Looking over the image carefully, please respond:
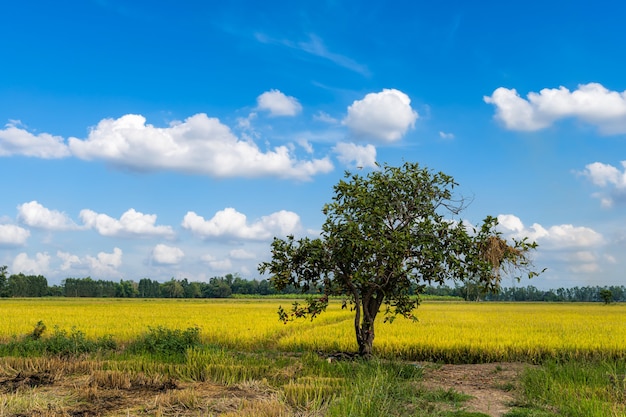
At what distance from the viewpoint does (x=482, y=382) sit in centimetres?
1174

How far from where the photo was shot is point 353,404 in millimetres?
7719

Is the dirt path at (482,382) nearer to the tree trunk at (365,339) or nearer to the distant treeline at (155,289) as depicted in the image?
the tree trunk at (365,339)

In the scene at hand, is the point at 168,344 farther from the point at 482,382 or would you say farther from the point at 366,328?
the point at 482,382

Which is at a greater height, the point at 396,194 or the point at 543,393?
the point at 396,194

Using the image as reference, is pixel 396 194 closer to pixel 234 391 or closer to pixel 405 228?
→ pixel 405 228

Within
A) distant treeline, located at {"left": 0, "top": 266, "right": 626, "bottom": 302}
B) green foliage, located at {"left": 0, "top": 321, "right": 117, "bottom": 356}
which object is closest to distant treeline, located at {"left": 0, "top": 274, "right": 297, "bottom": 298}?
distant treeline, located at {"left": 0, "top": 266, "right": 626, "bottom": 302}

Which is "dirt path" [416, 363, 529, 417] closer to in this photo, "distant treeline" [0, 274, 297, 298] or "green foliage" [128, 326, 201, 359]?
"green foliage" [128, 326, 201, 359]

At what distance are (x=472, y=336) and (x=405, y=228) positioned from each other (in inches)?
287

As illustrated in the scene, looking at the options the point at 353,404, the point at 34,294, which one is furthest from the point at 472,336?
the point at 34,294

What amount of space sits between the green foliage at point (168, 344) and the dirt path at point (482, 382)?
634cm

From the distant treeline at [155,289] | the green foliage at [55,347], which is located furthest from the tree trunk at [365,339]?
the distant treeline at [155,289]

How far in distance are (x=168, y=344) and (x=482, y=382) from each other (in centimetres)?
807

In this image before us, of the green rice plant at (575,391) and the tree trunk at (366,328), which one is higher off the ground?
the tree trunk at (366,328)

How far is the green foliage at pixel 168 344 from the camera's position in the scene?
1395 centimetres
